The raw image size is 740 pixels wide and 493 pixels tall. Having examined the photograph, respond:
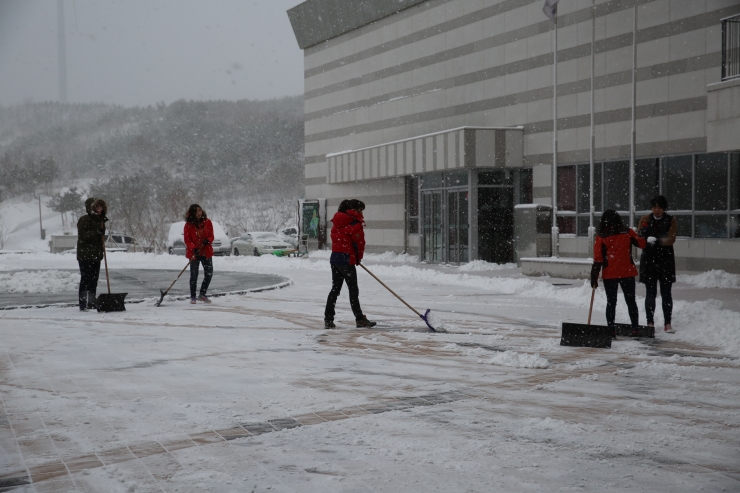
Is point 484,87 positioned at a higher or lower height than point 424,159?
higher

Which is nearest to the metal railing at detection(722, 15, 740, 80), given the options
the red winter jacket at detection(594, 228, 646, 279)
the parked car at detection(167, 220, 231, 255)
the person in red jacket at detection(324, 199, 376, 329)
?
the red winter jacket at detection(594, 228, 646, 279)

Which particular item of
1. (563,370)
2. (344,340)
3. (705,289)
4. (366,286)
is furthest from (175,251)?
(563,370)

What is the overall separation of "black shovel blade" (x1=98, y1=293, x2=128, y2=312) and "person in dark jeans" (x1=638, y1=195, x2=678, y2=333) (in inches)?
345

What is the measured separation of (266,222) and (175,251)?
218 ft

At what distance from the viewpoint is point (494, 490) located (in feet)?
13.7

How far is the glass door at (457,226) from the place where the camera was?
27.5 meters

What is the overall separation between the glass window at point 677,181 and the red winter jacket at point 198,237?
510 inches

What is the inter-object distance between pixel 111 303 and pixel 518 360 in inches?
323

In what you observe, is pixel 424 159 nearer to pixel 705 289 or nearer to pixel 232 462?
pixel 705 289

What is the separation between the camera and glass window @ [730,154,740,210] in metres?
19.2

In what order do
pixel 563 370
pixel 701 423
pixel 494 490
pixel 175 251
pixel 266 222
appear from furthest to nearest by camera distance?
pixel 266 222, pixel 175 251, pixel 563 370, pixel 701 423, pixel 494 490

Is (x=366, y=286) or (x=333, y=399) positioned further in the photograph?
(x=366, y=286)

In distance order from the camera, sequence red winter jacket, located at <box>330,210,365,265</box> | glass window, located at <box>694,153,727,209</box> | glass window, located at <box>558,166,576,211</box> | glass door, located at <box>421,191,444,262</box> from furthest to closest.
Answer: glass door, located at <box>421,191,444,262</box> → glass window, located at <box>558,166,576,211</box> → glass window, located at <box>694,153,727,209</box> → red winter jacket, located at <box>330,210,365,265</box>

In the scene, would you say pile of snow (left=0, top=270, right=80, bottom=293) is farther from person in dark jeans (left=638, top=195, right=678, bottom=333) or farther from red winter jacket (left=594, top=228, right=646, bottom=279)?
person in dark jeans (left=638, top=195, right=678, bottom=333)
